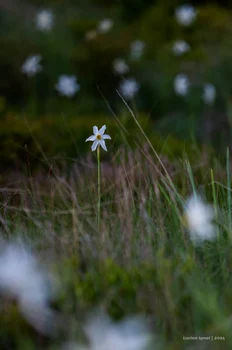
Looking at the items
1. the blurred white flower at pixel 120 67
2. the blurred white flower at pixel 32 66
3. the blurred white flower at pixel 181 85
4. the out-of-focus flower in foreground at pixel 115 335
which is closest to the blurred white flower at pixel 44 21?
the blurred white flower at pixel 32 66

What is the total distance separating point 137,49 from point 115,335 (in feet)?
18.1

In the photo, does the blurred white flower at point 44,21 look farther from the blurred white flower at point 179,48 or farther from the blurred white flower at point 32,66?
the blurred white flower at point 179,48

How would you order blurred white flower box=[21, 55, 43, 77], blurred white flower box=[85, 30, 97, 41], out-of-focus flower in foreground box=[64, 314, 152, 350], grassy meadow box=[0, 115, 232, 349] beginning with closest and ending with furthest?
1. out-of-focus flower in foreground box=[64, 314, 152, 350]
2. grassy meadow box=[0, 115, 232, 349]
3. blurred white flower box=[21, 55, 43, 77]
4. blurred white flower box=[85, 30, 97, 41]

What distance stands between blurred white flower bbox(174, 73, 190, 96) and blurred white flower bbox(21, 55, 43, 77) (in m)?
1.48

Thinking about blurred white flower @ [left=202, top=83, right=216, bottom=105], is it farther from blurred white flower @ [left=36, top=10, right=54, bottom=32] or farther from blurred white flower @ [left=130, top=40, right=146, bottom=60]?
blurred white flower @ [left=36, top=10, right=54, bottom=32]

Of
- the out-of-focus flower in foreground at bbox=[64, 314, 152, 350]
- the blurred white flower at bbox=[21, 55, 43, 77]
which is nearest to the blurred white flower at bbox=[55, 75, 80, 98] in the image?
the blurred white flower at bbox=[21, 55, 43, 77]

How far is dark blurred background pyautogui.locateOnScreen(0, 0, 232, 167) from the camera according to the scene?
19.1ft

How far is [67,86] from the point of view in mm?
6016

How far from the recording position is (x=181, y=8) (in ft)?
24.0

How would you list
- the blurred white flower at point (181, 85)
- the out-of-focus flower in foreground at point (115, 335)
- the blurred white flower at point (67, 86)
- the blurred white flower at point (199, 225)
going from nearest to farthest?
the out-of-focus flower in foreground at point (115, 335)
the blurred white flower at point (199, 225)
the blurred white flower at point (67, 86)
the blurred white flower at point (181, 85)

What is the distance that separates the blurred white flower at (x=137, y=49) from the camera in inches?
261

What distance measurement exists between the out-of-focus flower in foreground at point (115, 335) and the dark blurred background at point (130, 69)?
3.27 metres

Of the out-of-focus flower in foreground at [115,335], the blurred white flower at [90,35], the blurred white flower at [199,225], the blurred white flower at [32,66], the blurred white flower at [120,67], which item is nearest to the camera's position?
the out-of-focus flower in foreground at [115,335]

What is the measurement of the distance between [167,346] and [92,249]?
51cm
